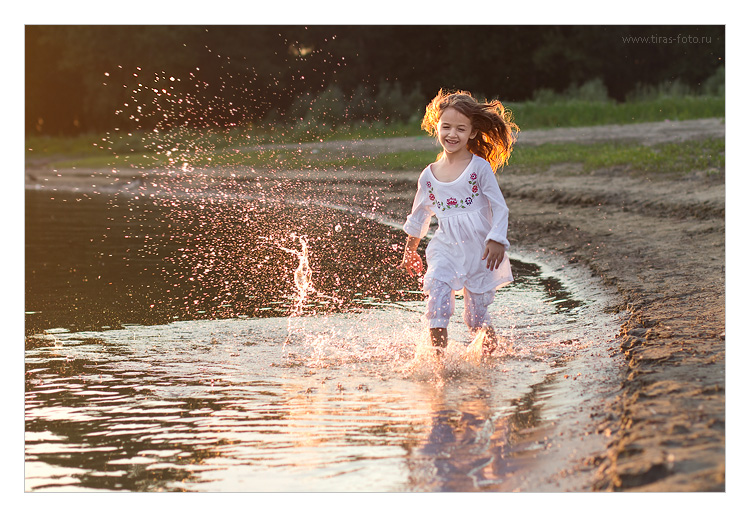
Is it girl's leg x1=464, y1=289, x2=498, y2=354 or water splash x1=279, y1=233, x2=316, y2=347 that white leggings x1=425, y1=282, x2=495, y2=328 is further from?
water splash x1=279, y1=233, x2=316, y2=347

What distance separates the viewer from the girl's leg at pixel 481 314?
564cm

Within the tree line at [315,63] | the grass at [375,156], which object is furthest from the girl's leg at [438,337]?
the tree line at [315,63]

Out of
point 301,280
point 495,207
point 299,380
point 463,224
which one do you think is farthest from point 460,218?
point 301,280

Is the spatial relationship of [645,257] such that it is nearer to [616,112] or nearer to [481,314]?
[481,314]

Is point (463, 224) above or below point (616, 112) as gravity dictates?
below

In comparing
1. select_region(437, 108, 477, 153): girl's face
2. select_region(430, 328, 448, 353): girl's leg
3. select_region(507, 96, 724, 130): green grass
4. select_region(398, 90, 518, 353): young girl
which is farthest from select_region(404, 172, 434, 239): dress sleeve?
select_region(507, 96, 724, 130): green grass

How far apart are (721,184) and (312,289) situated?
6113 millimetres

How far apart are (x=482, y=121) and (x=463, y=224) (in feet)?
2.09

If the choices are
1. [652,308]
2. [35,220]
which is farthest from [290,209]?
[652,308]

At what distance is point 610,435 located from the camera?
13.2 feet

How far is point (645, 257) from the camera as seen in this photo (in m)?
8.69

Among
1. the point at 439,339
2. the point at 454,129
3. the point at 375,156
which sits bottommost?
the point at 439,339

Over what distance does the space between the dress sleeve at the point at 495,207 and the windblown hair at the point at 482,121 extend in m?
0.18

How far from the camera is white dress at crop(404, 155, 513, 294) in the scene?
547cm
